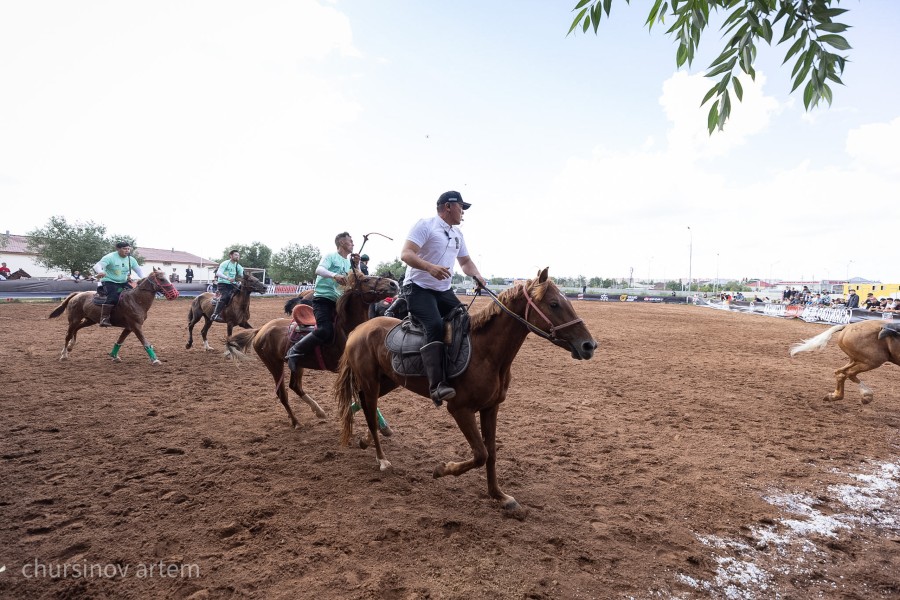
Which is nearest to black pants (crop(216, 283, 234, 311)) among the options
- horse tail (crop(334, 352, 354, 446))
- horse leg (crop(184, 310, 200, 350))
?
horse leg (crop(184, 310, 200, 350))

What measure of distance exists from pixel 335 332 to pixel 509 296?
2822 mm

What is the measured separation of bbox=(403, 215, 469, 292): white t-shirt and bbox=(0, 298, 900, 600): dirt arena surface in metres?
2.08

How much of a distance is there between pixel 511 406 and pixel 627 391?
2.70m

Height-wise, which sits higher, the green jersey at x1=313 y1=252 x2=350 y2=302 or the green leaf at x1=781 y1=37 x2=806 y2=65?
the green leaf at x1=781 y1=37 x2=806 y2=65

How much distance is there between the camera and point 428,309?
13.2 feet

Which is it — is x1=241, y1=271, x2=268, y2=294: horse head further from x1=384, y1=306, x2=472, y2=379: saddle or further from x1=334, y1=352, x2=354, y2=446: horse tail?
x1=384, y1=306, x2=472, y2=379: saddle

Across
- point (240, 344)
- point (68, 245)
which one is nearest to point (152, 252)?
point (68, 245)

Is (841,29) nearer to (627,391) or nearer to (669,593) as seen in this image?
(669,593)

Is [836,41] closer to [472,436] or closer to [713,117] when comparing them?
[713,117]

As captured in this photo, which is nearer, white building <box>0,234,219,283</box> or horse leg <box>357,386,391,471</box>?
horse leg <box>357,386,391,471</box>

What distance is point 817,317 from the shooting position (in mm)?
24516

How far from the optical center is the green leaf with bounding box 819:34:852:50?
1.87 metres

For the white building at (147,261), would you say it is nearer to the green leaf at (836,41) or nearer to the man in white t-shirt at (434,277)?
the man in white t-shirt at (434,277)

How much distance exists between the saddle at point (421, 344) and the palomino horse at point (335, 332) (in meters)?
→ 1.20
